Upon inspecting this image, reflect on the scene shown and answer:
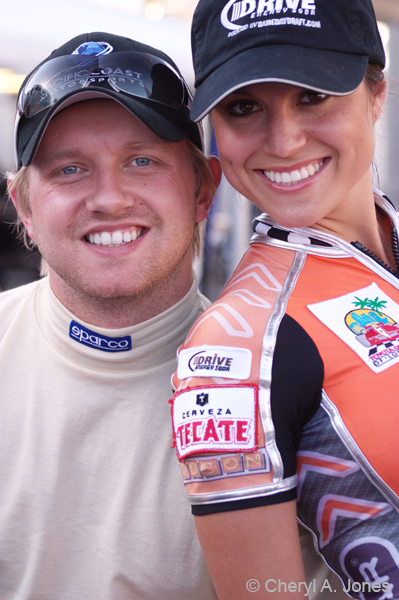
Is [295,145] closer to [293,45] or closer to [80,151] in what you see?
[293,45]

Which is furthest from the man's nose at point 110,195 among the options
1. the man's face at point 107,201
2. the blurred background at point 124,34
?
the blurred background at point 124,34

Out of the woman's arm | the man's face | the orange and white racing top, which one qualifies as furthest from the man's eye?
the woman's arm

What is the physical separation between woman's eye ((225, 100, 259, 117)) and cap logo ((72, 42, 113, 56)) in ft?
1.67

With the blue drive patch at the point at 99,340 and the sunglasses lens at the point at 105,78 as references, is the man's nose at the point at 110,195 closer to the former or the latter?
the sunglasses lens at the point at 105,78

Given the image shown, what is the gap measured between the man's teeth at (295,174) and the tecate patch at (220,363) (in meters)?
0.41

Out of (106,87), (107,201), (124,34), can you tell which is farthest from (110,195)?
(124,34)

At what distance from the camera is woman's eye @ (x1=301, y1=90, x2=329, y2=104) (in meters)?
1.21

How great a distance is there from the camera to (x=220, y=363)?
1.11 meters

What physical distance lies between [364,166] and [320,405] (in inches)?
22.0

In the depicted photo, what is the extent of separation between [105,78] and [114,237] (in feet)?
1.39

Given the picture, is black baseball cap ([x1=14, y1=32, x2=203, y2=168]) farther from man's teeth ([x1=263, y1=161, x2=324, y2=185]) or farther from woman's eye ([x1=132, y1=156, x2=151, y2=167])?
man's teeth ([x1=263, y1=161, x2=324, y2=185])

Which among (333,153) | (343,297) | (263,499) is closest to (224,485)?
(263,499)

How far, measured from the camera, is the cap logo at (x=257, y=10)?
1155 millimetres

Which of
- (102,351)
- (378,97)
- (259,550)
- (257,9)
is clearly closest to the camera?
(259,550)
